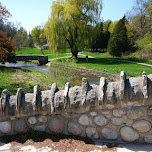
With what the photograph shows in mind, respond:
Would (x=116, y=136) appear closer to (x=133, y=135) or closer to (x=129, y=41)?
(x=133, y=135)

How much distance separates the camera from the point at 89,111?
9.16 feet

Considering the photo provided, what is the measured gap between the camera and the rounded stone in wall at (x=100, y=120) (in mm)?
2713

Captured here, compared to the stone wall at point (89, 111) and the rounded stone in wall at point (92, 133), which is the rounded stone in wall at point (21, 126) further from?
the rounded stone in wall at point (92, 133)

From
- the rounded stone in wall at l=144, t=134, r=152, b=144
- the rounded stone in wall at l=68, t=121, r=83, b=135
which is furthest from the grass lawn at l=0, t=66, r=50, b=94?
the rounded stone in wall at l=144, t=134, r=152, b=144

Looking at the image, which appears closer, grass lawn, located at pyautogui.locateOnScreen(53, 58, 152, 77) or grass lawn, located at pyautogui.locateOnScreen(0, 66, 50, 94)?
grass lawn, located at pyautogui.locateOnScreen(0, 66, 50, 94)

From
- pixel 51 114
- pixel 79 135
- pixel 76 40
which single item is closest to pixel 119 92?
pixel 79 135

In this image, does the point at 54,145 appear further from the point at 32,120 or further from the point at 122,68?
the point at 122,68

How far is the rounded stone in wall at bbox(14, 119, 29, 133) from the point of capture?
2.98m

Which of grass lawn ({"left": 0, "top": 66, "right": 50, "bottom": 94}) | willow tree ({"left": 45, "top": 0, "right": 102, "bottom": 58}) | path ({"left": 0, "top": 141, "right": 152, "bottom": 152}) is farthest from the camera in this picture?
willow tree ({"left": 45, "top": 0, "right": 102, "bottom": 58})

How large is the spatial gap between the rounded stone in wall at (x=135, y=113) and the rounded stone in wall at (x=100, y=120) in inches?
14.8

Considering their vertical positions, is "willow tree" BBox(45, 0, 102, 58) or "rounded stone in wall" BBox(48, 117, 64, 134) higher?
"willow tree" BBox(45, 0, 102, 58)

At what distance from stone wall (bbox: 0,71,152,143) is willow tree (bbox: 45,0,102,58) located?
21617 millimetres

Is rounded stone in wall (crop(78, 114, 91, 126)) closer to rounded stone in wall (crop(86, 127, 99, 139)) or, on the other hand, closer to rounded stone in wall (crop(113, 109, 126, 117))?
rounded stone in wall (crop(86, 127, 99, 139))

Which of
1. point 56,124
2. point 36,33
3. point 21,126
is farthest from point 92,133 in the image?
point 36,33
